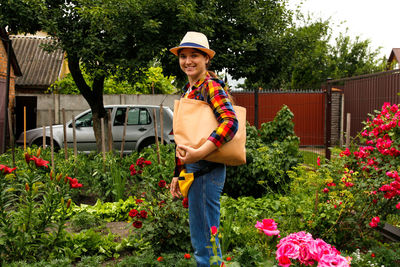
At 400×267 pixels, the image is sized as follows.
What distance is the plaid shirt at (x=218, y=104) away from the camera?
1.81 meters

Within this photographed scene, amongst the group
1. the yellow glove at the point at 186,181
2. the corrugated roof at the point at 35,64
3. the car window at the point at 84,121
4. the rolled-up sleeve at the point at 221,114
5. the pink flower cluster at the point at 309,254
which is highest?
the corrugated roof at the point at 35,64

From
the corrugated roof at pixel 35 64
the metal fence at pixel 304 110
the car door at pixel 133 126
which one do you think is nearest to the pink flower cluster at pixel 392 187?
the car door at pixel 133 126

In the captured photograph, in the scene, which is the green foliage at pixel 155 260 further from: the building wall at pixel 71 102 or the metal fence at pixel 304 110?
the building wall at pixel 71 102

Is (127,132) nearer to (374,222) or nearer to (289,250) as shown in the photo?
(374,222)

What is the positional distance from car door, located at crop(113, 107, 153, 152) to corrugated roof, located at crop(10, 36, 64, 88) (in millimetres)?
9441

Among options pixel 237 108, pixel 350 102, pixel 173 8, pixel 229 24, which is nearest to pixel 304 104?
pixel 350 102

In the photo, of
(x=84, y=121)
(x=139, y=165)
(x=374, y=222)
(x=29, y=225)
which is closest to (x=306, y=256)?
(x=374, y=222)

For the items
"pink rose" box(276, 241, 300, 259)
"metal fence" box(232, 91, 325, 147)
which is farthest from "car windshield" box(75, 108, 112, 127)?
"pink rose" box(276, 241, 300, 259)

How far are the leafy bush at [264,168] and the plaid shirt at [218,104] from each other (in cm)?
296

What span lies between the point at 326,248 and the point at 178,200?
1.98 meters

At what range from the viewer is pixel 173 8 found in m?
5.86

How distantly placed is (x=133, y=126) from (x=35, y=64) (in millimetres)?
12543

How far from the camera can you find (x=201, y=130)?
1.87 metres

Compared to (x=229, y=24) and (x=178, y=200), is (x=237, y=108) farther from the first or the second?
(x=229, y=24)
